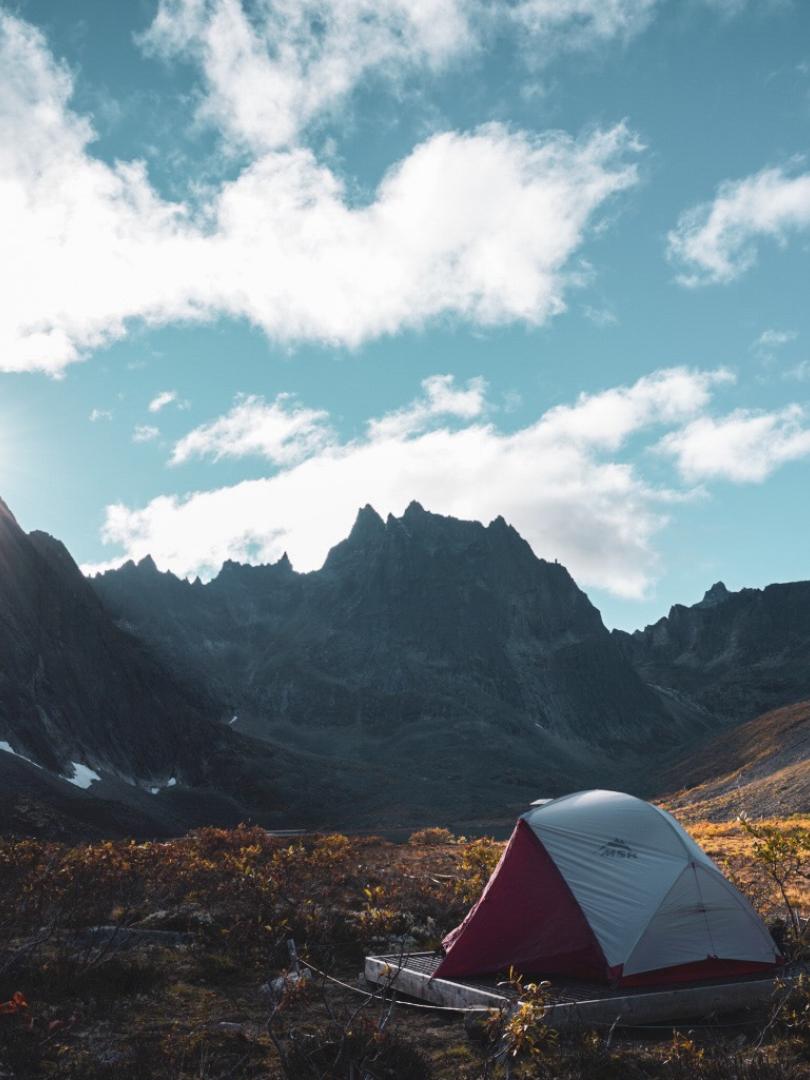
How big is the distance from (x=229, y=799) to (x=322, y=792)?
55.1ft

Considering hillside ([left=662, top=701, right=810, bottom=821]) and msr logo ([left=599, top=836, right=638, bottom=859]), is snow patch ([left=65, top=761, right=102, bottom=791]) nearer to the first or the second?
hillside ([left=662, top=701, right=810, bottom=821])

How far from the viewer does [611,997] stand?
9398 millimetres

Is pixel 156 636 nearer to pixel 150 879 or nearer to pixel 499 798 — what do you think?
pixel 499 798

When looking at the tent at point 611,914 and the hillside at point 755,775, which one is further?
the hillside at point 755,775

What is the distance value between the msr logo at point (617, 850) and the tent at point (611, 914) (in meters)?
0.02

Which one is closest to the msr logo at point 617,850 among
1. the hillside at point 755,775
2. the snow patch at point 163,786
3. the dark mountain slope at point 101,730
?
the hillside at point 755,775

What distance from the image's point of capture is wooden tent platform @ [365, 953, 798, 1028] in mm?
9000

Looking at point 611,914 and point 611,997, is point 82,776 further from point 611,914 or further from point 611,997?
point 611,997

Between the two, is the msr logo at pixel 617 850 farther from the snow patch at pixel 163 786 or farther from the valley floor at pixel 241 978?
the snow patch at pixel 163 786

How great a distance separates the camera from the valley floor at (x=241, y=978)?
7.68 metres

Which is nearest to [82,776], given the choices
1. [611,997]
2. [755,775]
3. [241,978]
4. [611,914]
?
[755,775]

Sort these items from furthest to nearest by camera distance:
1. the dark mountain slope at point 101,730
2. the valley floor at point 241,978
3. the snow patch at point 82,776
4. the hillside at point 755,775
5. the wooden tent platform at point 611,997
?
the snow patch at point 82,776 → the dark mountain slope at point 101,730 → the hillside at point 755,775 → the wooden tent platform at point 611,997 → the valley floor at point 241,978

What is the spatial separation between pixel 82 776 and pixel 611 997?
85091 millimetres

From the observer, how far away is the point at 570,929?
1130 cm
